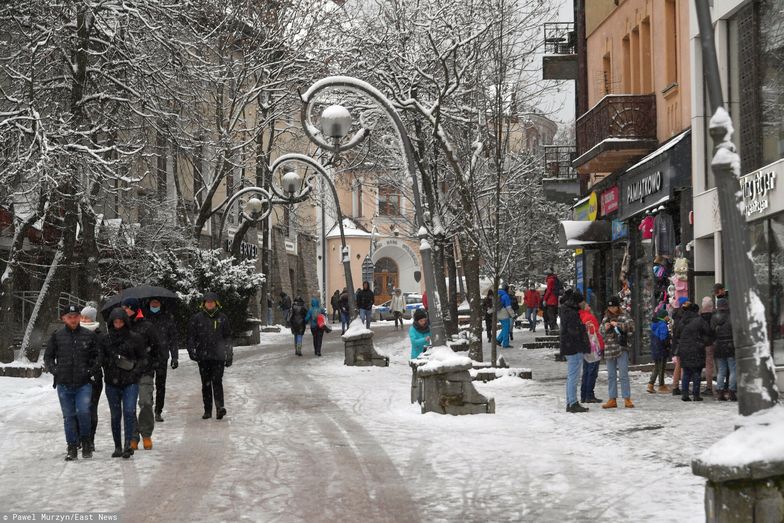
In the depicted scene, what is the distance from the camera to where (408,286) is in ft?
285

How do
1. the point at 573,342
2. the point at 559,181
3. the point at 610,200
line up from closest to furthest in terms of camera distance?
1. the point at 573,342
2. the point at 610,200
3. the point at 559,181

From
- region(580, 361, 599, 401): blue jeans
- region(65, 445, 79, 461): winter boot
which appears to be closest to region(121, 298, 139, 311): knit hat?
region(65, 445, 79, 461): winter boot

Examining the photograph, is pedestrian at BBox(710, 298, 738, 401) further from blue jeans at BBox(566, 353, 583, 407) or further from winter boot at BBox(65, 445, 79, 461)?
winter boot at BBox(65, 445, 79, 461)

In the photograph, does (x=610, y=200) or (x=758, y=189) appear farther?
(x=610, y=200)

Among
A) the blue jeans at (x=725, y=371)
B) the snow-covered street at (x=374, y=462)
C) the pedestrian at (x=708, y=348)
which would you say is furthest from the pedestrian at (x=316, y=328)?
the blue jeans at (x=725, y=371)

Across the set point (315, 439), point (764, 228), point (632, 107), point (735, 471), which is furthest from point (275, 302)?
point (735, 471)

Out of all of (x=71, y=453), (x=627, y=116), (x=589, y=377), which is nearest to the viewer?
(x=71, y=453)

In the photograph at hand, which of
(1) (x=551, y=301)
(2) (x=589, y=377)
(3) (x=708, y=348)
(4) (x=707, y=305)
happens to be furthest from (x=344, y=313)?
(4) (x=707, y=305)

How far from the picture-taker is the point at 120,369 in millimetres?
12617

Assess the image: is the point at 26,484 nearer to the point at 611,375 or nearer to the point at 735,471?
the point at 735,471

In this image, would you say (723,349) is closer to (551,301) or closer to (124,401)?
(124,401)

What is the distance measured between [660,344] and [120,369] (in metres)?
9.25

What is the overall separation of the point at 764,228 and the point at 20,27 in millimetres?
13502

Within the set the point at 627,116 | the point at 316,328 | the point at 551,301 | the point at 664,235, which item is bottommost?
the point at 316,328
